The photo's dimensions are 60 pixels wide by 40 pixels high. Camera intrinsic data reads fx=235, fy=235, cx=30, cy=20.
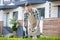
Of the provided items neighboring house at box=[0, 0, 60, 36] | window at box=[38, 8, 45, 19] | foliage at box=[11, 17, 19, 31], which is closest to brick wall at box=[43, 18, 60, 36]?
neighboring house at box=[0, 0, 60, 36]

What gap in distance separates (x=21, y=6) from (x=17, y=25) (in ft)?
1.50

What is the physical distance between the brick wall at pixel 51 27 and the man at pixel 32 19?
0.66ft

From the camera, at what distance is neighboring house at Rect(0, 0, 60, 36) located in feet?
16.8

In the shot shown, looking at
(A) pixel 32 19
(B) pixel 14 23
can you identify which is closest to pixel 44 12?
(A) pixel 32 19

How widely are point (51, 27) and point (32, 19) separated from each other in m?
0.50

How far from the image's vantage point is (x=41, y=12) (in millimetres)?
5305

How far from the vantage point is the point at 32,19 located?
541 centimetres

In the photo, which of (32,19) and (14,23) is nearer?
(32,19)

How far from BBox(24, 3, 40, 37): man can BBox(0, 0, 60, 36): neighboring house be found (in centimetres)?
10

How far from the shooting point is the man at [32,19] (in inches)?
211

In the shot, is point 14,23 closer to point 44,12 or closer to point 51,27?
point 44,12

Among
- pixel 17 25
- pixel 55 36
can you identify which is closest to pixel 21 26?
pixel 17 25

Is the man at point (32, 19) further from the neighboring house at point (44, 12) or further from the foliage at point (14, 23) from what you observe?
the foliage at point (14, 23)

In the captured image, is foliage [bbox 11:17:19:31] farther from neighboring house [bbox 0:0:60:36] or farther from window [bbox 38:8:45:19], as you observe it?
window [bbox 38:8:45:19]
